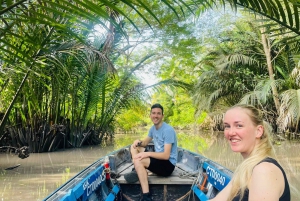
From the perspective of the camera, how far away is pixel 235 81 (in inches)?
731

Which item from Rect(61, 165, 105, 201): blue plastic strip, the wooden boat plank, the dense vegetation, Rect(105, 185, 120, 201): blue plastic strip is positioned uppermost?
the dense vegetation

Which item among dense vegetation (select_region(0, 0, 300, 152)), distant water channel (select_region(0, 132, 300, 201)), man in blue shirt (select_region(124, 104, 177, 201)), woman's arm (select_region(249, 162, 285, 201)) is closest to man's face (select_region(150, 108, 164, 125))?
man in blue shirt (select_region(124, 104, 177, 201))

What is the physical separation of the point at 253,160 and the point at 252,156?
1.2 inches

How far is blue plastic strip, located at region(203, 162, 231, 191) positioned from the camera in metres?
3.56

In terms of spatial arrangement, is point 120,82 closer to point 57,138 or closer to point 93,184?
point 57,138

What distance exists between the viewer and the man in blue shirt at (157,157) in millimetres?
4223

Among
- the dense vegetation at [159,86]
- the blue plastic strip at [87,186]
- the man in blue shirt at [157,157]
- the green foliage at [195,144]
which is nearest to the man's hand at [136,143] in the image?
the man in blue shirt at [157,157]

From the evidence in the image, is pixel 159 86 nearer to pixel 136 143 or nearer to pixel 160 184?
pixel 136 143

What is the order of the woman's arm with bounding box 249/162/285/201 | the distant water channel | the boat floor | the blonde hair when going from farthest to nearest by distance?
1. the distant water channel
2. the boat floor
3. the blonde hair
4. the woman's arm with bounding box 249/162/285/201

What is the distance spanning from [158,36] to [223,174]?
16.7 m

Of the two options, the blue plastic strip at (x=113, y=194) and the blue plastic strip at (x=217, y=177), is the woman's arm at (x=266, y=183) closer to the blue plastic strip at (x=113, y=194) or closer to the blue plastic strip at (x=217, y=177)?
the blue plastic strip at (x=217, y=177)

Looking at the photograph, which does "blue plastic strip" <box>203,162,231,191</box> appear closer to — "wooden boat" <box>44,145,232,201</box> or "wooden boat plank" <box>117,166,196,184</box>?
"wooden boat" <box>44,145,232,201</box>

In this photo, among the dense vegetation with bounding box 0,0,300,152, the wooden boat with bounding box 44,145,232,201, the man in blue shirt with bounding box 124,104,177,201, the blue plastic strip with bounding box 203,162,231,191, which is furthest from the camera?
the dense vegetation with bounding box 0,0,300,152

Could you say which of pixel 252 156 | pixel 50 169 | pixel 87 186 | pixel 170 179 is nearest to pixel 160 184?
pixel 170 179
